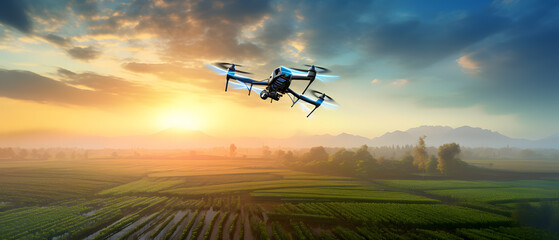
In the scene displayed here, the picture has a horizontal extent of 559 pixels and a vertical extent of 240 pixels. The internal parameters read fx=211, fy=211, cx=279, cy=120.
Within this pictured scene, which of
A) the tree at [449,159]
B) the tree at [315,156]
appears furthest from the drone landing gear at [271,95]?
the tree at [315,156]

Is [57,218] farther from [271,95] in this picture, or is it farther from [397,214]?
[397,214]

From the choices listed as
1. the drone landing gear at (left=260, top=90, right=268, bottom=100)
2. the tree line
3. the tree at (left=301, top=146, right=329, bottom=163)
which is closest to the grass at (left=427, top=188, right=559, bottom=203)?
the tree line

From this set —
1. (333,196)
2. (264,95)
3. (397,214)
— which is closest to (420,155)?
(333,196)

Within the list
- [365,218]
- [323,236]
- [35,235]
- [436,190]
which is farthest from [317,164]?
[35,235]

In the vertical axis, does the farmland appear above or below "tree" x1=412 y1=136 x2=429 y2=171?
below

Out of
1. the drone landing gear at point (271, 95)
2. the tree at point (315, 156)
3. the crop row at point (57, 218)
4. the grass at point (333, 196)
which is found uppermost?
the drone landing gear at point (271, 95)

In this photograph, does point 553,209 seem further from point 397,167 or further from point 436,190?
point 397,167

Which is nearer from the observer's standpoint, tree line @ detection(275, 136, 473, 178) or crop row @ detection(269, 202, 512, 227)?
crop row @ detection(269, 202, 512, 227)

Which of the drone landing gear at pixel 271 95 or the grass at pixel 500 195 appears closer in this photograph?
the drone landing gear at pixel 271 95

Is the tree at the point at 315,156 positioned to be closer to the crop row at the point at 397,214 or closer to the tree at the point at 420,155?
the tree at the point at 420,155

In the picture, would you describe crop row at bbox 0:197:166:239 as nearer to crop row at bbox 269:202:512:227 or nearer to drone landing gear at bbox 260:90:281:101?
crop row at bbox 269:202:512:227

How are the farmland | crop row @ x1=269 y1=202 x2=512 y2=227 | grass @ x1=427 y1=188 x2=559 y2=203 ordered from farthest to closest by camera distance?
grass @ x1=427 y1=188 x2=559 y2=203, crop row @ x1=269 y1=202 x2=512 y2=227, the farmland
